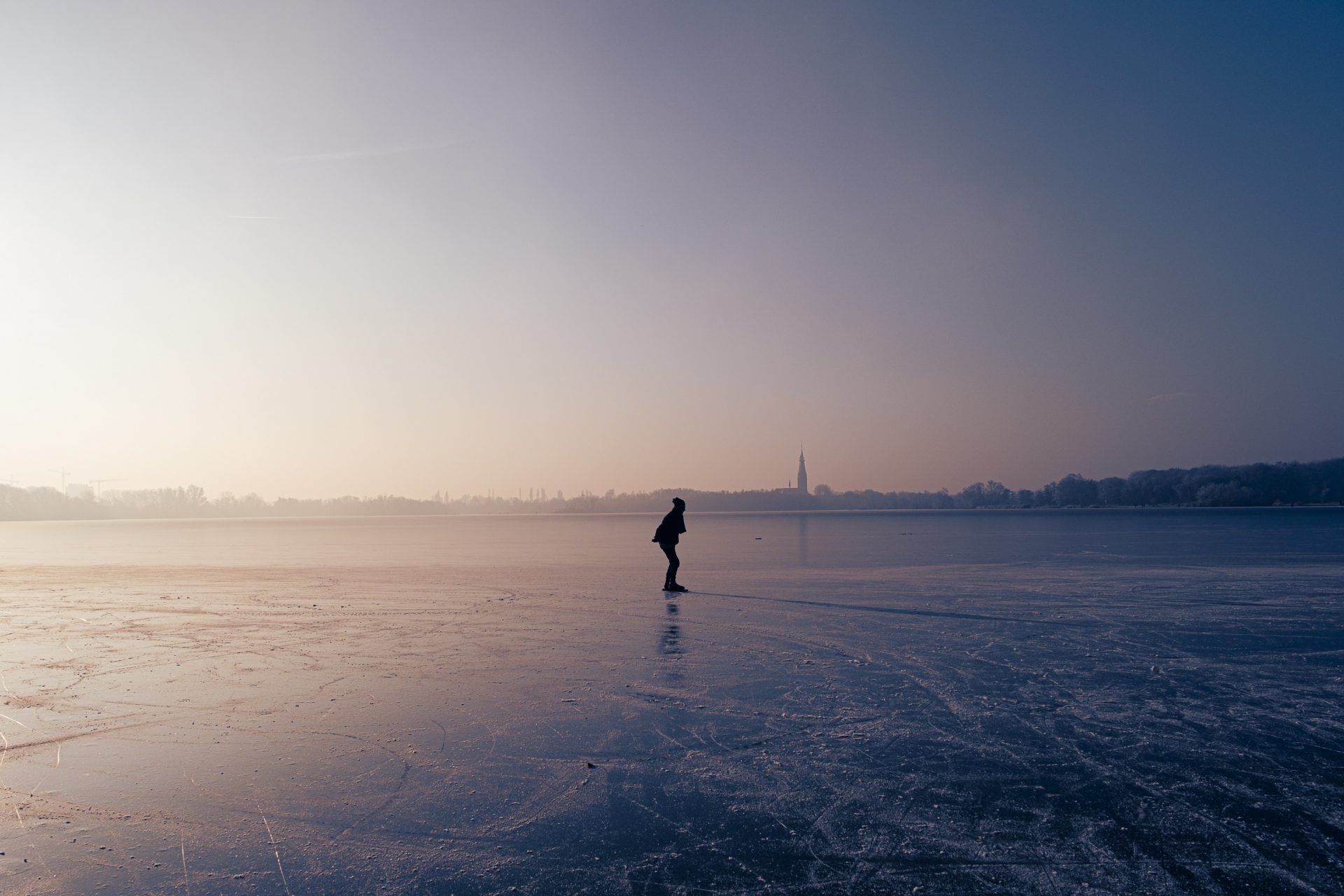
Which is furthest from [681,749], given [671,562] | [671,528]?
[671,528]

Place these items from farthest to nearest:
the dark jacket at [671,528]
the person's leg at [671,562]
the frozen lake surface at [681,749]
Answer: the dark jacket at [671,528] < the person's leg at [671,562] < the frozen lake surface at [681,749]

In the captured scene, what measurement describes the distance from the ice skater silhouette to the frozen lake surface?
1.80 meters

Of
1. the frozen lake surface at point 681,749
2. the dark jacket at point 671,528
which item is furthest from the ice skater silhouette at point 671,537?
the frozen lake surface at point 681,749

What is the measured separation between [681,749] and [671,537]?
807 cm

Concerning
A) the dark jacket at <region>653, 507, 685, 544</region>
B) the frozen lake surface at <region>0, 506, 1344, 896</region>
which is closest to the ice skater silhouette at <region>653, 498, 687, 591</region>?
the dark jacket at <region>653, 507, 685, 544</region>

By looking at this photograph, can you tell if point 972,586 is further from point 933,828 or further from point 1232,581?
point 933,828

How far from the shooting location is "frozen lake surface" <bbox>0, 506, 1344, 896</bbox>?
3.04 meters

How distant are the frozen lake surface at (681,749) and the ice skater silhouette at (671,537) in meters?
1.80

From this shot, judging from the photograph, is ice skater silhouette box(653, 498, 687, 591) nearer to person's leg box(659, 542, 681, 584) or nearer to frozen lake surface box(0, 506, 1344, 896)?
person's leg box(659, 542, 681, 584)

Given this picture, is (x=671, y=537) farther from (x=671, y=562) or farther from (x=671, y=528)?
(x=671, y=562)

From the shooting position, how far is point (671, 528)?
12.6 meters

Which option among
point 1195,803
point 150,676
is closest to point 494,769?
point 1195,803

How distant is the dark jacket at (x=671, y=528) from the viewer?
12461 mm

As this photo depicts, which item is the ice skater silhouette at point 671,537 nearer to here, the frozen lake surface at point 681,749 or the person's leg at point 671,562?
the person's leg at point 671,562
